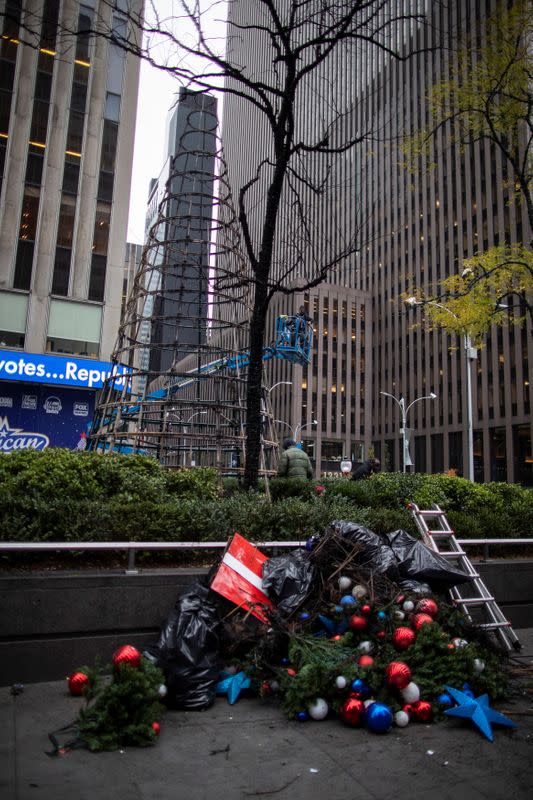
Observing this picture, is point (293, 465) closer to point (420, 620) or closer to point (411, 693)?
point (420, 620)

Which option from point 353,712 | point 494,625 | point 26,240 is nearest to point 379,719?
point 353,712

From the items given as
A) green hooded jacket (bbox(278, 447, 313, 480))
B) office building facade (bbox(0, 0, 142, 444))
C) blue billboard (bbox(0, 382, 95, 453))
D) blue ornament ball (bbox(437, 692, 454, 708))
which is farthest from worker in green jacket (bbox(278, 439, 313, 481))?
office building facade (bbox(0, 0, 142, 444))

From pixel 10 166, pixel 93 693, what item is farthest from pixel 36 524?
pixel 10 166

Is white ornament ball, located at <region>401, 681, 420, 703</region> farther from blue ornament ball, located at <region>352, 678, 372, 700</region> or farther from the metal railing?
the metal railing

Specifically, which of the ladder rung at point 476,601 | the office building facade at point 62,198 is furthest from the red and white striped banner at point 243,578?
the office building facade at point 62,198

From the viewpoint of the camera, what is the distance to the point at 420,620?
4695mm

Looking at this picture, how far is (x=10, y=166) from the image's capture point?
66.2ft

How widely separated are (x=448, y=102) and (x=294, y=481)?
11.1 m

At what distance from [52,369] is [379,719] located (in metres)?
16.9

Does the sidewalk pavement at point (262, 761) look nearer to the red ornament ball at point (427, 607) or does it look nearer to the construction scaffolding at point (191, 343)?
the red ornament ball at point (427, 607)

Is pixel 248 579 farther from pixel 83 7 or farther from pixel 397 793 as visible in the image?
pixel 83 7

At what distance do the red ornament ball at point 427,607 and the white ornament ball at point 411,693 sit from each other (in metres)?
0.83

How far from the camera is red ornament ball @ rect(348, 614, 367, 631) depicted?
459cm

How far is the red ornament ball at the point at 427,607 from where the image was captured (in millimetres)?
4895
